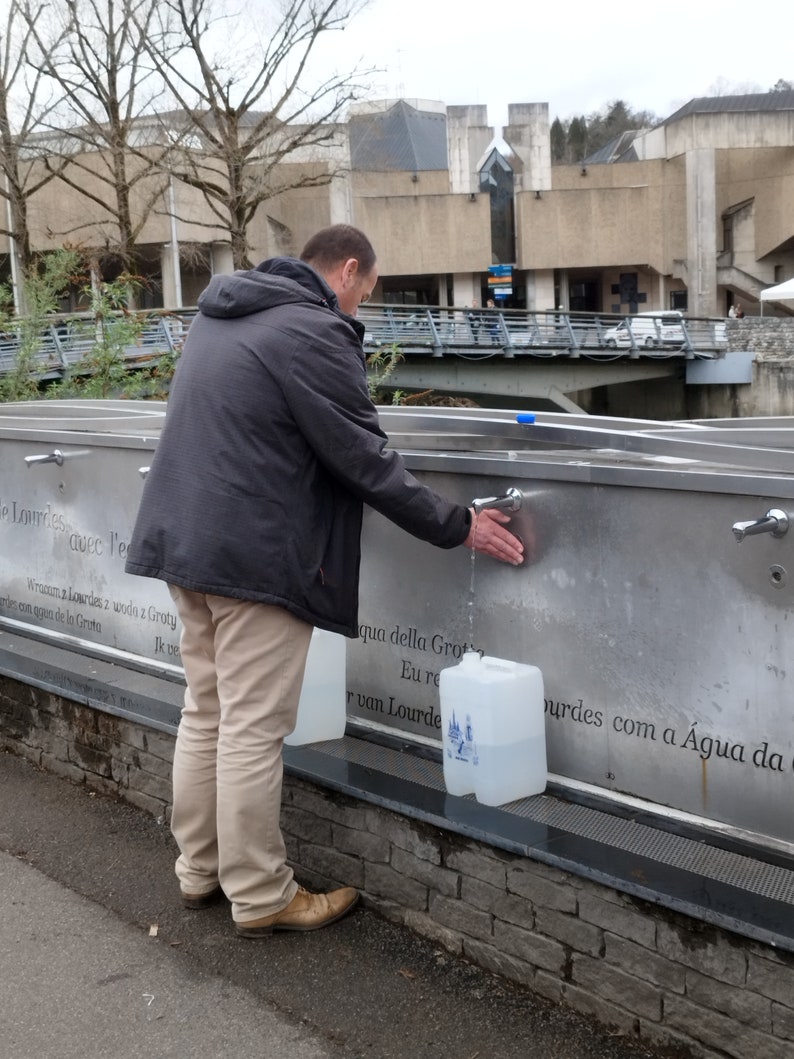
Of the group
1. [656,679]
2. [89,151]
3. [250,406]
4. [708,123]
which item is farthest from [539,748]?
[708,123]

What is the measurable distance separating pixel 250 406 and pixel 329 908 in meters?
1.37

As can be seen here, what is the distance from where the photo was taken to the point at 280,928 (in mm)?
3373

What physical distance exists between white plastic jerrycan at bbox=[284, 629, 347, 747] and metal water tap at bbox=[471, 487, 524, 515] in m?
A: 0.73

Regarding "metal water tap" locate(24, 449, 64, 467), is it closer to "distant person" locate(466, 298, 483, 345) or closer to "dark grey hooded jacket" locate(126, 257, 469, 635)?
"dark grey hooded jacket" locate(126, 257, 469, 635)

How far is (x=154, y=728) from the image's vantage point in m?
4.16

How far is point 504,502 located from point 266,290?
2.82 feet

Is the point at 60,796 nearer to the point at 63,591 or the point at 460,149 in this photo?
the point at 63,591

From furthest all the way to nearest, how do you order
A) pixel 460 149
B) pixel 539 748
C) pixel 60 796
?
pixel 460 149 < pixel 60 796 < pixel 539 748

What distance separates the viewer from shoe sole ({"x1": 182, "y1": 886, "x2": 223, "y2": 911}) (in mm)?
3551

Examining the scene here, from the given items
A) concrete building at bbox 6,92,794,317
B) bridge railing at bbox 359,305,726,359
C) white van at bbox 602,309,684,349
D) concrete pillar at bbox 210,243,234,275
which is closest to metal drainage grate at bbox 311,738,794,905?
bridge railing at bbox 359,305,726,359

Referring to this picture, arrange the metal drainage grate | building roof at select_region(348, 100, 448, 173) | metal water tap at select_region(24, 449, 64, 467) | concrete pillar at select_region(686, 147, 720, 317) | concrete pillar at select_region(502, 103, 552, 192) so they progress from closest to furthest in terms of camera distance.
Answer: the metal drainage grate, metal water tap at select_region(24, 449, 64, 467), concrete pillar at select_region(686, 147, 720, 317), concrete pillar at select_region(502, 103, 552, 192), building roof at select_region(348, 100, 448, 173)

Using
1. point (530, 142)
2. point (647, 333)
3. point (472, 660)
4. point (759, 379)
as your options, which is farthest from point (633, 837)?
point (530, 142)

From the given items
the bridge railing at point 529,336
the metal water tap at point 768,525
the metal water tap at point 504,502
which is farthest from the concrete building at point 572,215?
the metal water tap at point 768,525

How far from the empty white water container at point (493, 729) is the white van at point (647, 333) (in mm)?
38516
